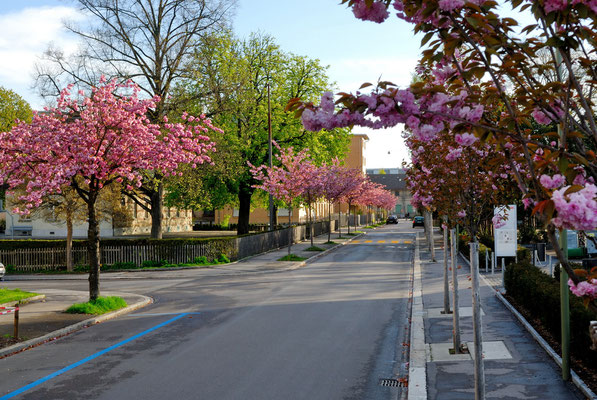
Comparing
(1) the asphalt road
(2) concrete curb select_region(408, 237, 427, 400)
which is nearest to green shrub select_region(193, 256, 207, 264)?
(1) the asphalt road

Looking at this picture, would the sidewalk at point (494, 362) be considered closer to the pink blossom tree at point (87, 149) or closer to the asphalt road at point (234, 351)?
the asphalt road at point (234, 351)

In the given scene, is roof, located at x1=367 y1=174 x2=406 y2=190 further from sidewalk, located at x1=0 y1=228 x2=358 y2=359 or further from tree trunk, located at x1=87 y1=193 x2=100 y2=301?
tree trunk, located at x1=87 y1=193 x2=100 y2=301

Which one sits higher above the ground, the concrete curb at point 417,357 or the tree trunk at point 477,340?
the tree trunk at point 477,340

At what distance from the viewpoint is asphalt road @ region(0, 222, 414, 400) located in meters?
8.38

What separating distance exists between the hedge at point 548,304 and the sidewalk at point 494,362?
0.44m

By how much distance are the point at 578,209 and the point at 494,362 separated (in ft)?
22.9

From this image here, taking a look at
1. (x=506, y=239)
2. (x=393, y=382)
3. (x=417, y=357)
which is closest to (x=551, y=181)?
(x=393, y=382)

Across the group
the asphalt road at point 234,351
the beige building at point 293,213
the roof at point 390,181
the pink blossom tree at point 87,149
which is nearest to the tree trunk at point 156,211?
the asphalt road at point 234,351

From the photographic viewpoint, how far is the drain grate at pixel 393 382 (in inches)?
337

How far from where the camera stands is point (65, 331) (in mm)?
12914

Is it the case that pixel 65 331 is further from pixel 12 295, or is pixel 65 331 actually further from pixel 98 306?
pixel 12 295

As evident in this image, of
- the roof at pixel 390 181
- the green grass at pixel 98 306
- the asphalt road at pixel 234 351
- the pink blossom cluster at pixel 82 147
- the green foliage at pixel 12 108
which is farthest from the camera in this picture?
the roof at pixel 390 181

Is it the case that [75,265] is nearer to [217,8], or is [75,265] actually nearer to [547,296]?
[217,8]

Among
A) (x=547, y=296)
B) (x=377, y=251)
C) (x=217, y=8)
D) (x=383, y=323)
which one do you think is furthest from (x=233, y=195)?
(x=547, y=296)
